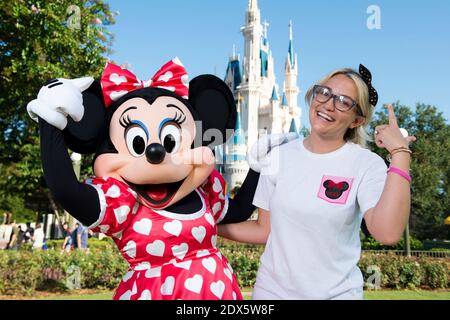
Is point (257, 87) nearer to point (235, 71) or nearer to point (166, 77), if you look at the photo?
point (235, 71)

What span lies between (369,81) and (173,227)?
134 cm

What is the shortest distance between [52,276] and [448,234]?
87.3 ft

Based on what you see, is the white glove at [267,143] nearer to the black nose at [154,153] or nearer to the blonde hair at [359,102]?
the blonde hair at [359,102]

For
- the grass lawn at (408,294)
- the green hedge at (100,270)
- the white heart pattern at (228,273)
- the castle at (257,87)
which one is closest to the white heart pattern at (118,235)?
the white heart pattern at (228,273)

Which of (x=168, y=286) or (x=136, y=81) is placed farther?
(x=136, y=81)

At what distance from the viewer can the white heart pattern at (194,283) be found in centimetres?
243

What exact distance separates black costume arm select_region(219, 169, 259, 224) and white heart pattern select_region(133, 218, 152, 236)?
671 mm

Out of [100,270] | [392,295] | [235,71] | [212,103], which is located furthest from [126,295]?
[235,71]

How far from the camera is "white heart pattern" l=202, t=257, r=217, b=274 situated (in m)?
2.56

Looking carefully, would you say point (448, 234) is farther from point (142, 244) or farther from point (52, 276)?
point (142, 244)

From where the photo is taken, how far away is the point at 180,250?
99.1 inches

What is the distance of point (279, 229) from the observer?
7.47ft

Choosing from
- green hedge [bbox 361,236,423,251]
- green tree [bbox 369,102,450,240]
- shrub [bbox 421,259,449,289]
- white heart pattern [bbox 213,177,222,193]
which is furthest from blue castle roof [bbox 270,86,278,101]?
white heart pattern [bbox 213,177,222,193]
